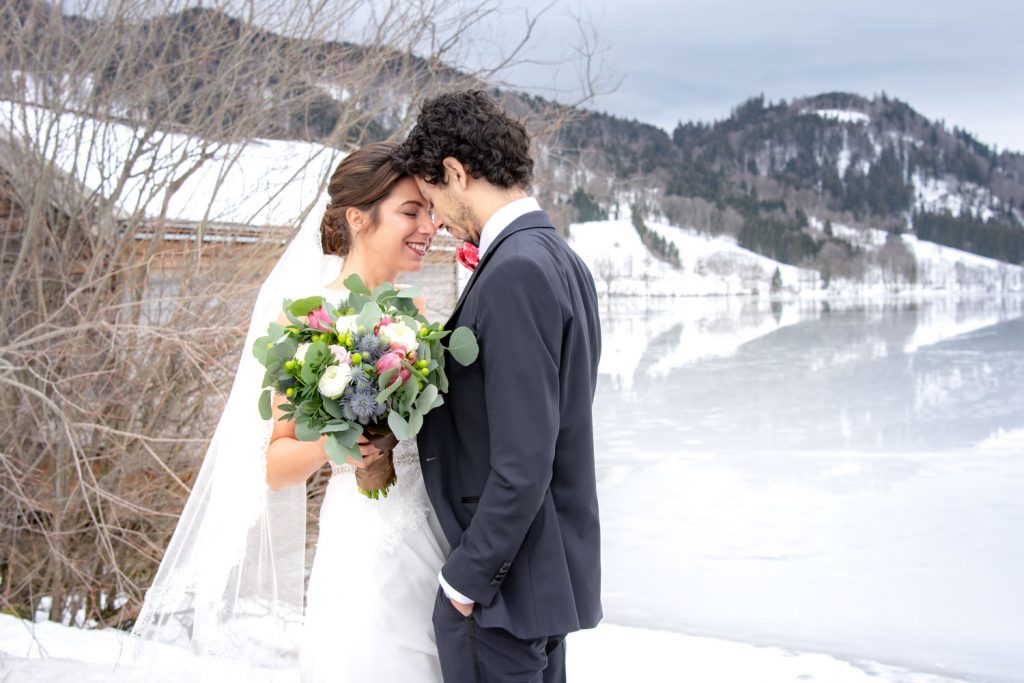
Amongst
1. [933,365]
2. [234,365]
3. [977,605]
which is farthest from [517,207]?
[933,365]

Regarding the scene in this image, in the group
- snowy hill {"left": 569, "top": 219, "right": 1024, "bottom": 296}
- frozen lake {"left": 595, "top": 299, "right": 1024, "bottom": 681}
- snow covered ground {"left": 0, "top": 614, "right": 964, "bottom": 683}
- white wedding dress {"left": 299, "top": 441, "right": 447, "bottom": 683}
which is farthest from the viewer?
snowy hill {"left": 569, "top": 219, "right": 1024, "bottom": 296}

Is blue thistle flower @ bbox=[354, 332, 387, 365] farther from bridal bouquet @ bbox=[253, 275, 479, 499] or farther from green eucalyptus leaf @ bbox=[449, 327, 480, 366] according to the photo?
green eucalyptus leaf @ bbox=[449, 327, 480, 366]

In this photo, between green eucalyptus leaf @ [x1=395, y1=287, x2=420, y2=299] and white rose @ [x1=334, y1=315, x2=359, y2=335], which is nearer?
white rose @ [x1=334, y1=315, x2=359, y2=335]

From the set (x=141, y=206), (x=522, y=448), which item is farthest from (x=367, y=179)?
(x=141, y=206)

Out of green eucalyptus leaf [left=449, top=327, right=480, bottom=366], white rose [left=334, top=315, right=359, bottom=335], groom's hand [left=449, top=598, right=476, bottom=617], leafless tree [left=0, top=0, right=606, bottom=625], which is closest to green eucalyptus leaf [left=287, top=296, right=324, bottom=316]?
white rose [left=334, top=315, right=359, bottom=335]

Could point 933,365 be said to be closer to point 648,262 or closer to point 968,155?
point 648,262

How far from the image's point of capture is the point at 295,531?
2.42 meters

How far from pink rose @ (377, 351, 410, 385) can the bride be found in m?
0.24

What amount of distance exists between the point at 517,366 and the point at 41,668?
3219 millimetres

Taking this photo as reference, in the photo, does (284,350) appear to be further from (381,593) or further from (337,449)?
(381,593)

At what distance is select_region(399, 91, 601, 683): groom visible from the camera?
5.10 ft

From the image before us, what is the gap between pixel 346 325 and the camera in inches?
65.0

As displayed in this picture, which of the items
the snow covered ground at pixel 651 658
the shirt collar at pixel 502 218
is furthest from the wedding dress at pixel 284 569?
the snow covered ground at pixel 651 658

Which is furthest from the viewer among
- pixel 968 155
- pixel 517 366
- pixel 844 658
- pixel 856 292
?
pixel 968 155
